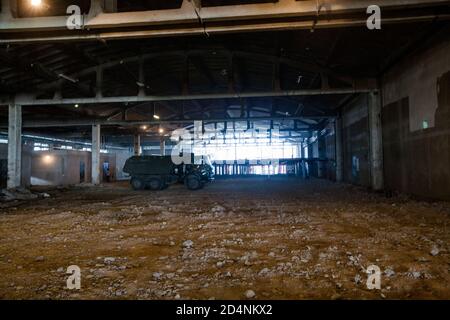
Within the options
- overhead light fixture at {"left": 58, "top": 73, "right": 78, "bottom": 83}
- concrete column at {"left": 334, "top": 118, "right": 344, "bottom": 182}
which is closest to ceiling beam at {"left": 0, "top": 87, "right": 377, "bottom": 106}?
overhead light fixture at {"left": 58, "top": 73, "right": 78, "bottom": 83}

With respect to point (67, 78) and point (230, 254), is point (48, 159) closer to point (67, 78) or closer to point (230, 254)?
point (67, 78)

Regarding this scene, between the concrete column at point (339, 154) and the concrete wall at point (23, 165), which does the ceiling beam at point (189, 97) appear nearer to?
the concrete wall at point (23, 165)

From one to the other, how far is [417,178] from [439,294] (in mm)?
7574

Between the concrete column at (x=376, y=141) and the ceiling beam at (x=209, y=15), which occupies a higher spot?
the ceiling beam at (x=209, y=15)

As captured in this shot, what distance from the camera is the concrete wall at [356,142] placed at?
45.1 feet

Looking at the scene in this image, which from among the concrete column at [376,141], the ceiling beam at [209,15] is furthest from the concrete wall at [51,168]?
the concrete column at [376,141]

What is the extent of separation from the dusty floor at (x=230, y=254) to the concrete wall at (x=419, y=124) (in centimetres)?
149

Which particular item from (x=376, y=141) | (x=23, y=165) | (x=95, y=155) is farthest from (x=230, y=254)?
(x=23, y=165)

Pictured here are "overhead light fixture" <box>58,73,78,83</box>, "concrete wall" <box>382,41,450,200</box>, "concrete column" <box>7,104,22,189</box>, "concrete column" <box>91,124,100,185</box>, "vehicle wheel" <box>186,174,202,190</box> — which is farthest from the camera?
"concrete column" <box>91,124,100,185</box>

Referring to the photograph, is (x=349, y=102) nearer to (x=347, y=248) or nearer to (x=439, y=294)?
(x=347, y=248)

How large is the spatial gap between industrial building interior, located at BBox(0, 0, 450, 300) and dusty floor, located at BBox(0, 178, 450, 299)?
3cm

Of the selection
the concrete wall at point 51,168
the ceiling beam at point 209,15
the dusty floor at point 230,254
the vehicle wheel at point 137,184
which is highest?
the ceiling beam at point 209,15

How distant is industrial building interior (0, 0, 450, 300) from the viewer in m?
3.33

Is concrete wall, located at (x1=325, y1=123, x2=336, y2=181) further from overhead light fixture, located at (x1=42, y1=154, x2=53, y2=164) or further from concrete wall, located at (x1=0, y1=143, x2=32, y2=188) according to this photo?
concrete wall, located at (x1=0, y1=143, x2=32, y2=188)
